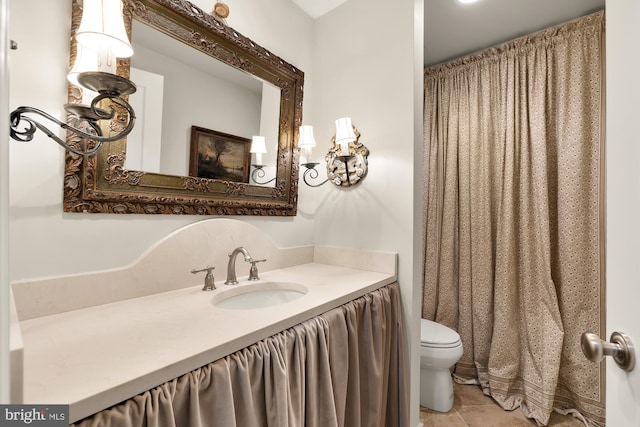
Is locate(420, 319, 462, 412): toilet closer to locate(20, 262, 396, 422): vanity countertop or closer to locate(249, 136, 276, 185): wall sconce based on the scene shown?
locate(20, 262, 396, 422): vanity countertop

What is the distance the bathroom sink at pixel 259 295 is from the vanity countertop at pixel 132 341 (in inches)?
3.5

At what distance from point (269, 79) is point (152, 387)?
1521mm

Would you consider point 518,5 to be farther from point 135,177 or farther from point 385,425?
point 385,425

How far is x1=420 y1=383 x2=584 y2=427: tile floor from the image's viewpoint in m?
1.72

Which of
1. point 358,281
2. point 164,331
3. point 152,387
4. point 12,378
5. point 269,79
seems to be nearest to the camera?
point 12,378

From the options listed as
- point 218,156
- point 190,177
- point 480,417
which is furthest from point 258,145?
point 480,417

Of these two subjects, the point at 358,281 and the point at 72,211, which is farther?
the point at 358,281

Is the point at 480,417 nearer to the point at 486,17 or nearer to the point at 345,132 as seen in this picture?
the point at 345,132

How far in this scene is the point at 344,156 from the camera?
1.55m

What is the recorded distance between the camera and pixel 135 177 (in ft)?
3.52
